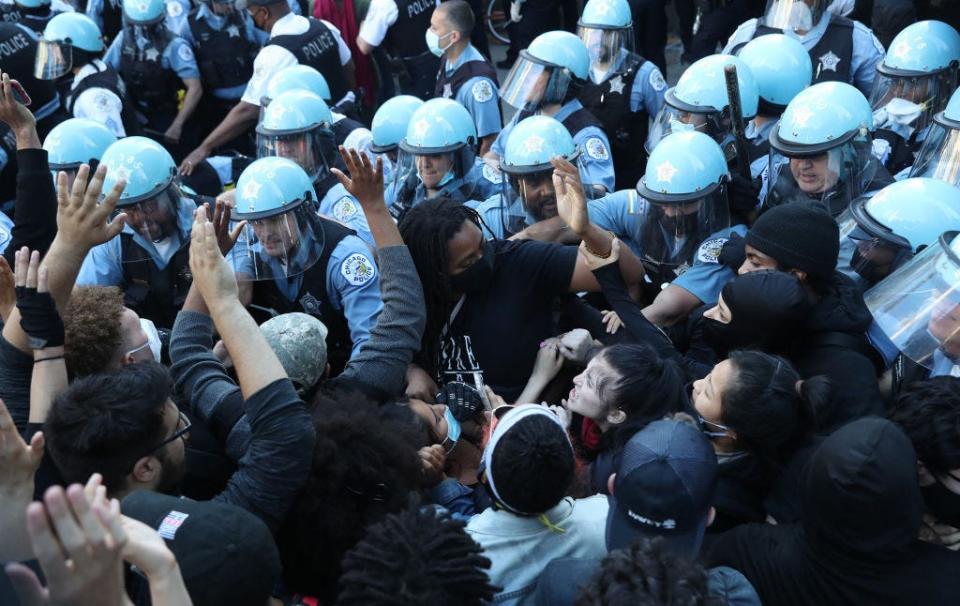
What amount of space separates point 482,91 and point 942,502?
434 centimetres

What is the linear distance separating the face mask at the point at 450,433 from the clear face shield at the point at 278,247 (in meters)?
1.05

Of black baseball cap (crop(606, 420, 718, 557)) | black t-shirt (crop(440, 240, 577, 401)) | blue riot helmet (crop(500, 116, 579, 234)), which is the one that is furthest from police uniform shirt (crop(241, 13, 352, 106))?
black baseball cap (crop(606, 420, 718, 557))

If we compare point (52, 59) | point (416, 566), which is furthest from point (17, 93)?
point (52, 59)

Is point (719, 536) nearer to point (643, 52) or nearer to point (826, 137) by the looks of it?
point (826, 137)

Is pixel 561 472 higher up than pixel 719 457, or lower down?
higher up

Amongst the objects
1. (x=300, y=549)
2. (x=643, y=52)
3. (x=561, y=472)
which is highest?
(x=561, y=472)

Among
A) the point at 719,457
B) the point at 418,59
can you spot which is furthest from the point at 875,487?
the point at 418,59

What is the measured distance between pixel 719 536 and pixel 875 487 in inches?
16.8

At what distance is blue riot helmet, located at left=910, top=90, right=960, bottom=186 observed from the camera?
3947 mm

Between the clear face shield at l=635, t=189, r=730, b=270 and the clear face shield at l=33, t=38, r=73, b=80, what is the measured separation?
386cm

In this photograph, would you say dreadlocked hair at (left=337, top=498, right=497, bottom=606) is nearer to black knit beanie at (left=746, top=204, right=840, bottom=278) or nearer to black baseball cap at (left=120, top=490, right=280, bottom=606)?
black baseball cap at (left=120, top=490, right=280, bottom=606)

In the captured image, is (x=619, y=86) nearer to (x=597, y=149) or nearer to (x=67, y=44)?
(x=597, y=149)

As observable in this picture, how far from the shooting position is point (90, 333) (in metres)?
2.64

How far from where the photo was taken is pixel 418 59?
7.69 metres
